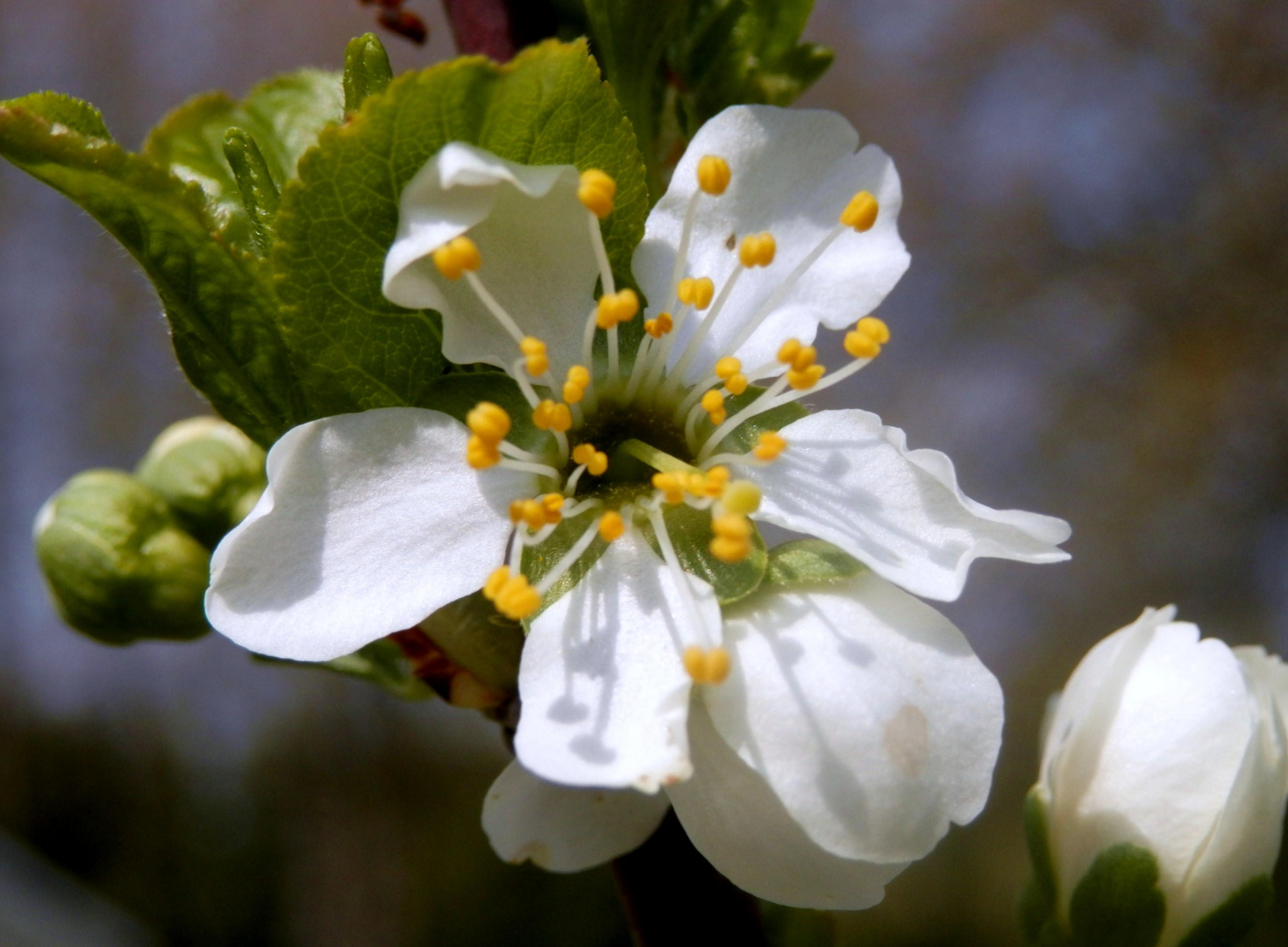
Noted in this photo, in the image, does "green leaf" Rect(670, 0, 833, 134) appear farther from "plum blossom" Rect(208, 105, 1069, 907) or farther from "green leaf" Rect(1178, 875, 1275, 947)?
"green leaf" Rect(1178, 875, 1275, 947)

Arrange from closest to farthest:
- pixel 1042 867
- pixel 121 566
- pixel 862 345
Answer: pixel 862 345, pixel 1042 867, pixel 121 566

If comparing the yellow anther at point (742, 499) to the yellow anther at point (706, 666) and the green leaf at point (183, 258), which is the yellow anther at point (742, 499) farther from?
the green leaf at point (183, 258)

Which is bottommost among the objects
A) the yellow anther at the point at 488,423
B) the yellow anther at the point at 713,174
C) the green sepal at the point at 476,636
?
the green sepal at the point at 476,636

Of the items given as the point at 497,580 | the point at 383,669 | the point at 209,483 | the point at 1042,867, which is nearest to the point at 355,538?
the point at 497,580

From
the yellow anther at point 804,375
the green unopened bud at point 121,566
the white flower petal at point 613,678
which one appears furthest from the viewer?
the green unopened bud at point 121,566

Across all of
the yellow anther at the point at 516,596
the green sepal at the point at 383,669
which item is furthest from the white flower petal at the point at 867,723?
the green sepal at the point at 383,669

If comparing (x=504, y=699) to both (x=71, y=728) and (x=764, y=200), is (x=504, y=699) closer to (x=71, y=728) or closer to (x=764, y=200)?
(x=764, y=200)

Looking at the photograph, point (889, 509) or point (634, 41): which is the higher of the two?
point (634, 41)

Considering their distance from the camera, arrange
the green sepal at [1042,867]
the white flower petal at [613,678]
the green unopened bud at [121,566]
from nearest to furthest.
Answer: the white flower petal at [613,678], the green sepal at [1042,867], the green unopened bud at [121,566]

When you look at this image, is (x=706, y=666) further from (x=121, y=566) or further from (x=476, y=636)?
(x=121, y=566)
